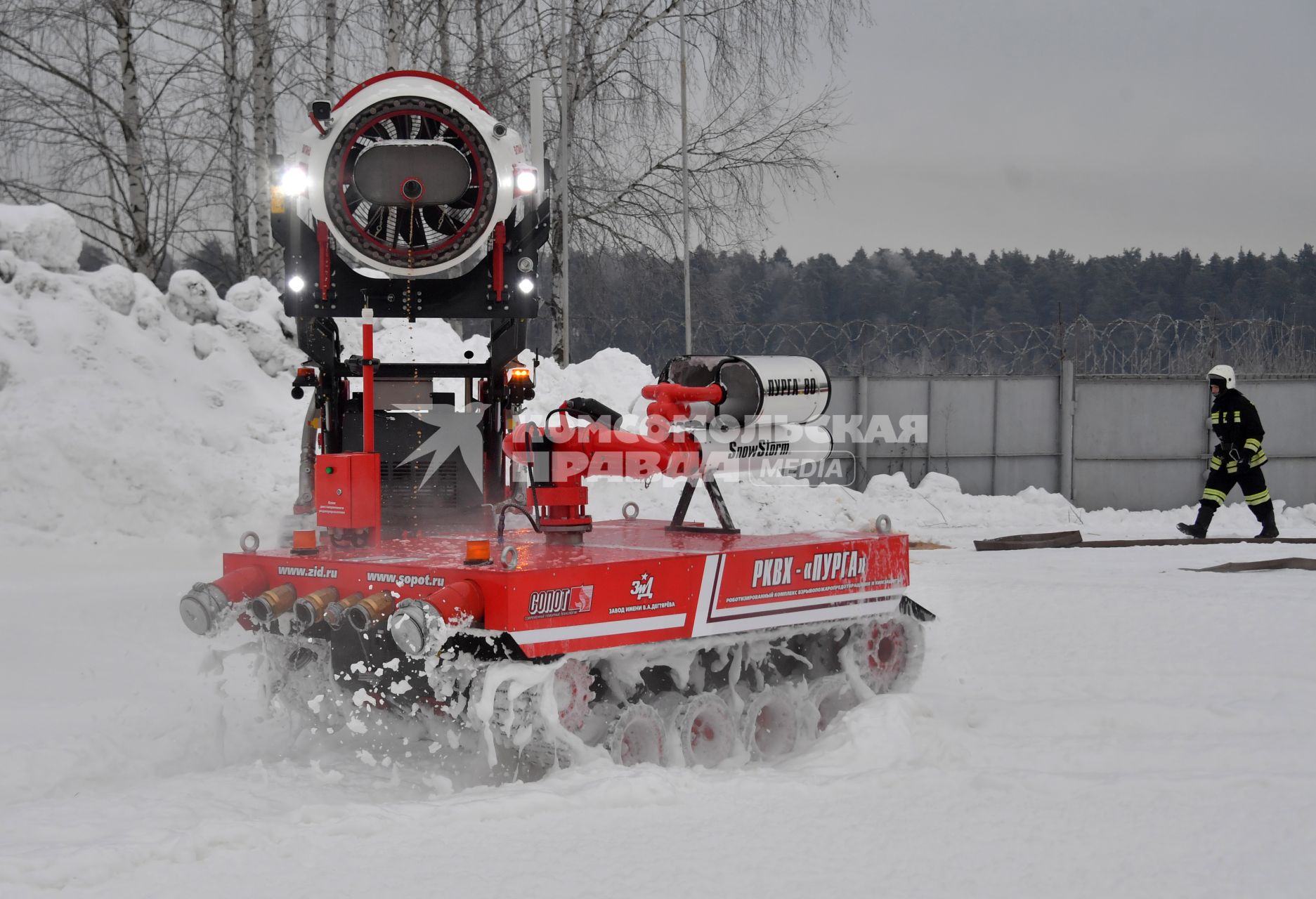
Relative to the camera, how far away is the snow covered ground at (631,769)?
4.21 metres

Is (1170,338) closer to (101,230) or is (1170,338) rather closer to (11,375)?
(11,375)

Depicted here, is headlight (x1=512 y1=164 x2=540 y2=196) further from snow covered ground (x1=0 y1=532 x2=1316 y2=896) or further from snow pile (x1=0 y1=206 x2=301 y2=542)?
snow pile (x1=0 y1=206 x2=301 y2=542)

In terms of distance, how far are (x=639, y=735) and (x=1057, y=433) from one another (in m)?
15.1

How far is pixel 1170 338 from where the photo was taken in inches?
708

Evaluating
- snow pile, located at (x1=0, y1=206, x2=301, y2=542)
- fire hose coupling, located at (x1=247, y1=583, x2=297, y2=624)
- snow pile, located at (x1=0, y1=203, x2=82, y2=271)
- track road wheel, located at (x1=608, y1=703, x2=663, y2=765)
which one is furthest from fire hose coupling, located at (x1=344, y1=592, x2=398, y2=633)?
snow pile, located at (x1=0, y1=203, x2=82, y2=271)

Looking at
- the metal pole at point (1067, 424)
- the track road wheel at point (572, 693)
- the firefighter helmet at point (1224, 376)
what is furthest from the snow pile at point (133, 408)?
the metal pole at point (1067, 424)

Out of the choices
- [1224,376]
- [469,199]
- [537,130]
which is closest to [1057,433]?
[1224,376]

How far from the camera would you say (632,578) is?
5262 millimetres

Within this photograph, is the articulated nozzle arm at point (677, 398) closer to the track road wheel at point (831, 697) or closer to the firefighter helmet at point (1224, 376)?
the track road wheel at point (831, 697)

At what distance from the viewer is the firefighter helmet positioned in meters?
15.1

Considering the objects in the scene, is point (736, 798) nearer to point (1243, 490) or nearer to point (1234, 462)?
point (1243, 490)

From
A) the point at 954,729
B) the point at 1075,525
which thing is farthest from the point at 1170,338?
the point at 954,729

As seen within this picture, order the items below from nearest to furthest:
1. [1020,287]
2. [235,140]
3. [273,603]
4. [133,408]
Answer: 1. [273,603]
2. [133,408]
3. [235,140]
4. [1020,287]

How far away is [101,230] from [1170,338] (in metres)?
15.8
